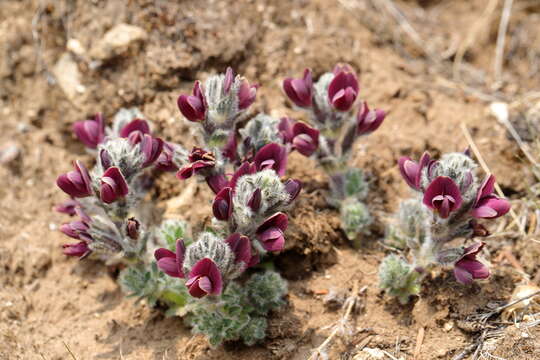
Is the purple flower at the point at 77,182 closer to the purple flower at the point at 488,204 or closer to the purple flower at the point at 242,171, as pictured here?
the purple flower at the point at 242,171

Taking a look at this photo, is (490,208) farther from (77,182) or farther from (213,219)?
(77,182)

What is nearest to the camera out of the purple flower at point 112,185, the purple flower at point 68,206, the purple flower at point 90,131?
the purple flower at point 112,185

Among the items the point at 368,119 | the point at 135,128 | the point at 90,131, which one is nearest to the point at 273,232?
the point at 368,119

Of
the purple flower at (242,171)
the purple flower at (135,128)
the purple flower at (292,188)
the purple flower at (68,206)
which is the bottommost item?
the purple flower at (68,206)

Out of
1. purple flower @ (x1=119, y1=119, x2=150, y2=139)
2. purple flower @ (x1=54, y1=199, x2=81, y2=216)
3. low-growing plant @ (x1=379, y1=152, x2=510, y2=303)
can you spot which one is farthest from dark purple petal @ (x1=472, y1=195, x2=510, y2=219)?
purple flower @ (x1=54, y1=199, x2=81, y2=216)

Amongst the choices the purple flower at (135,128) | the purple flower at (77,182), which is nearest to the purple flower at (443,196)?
the purple flower at (135,128)

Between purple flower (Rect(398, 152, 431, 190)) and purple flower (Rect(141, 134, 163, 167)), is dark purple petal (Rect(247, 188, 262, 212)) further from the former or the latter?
purple flower (Rect(398, 152, 431, 190))
